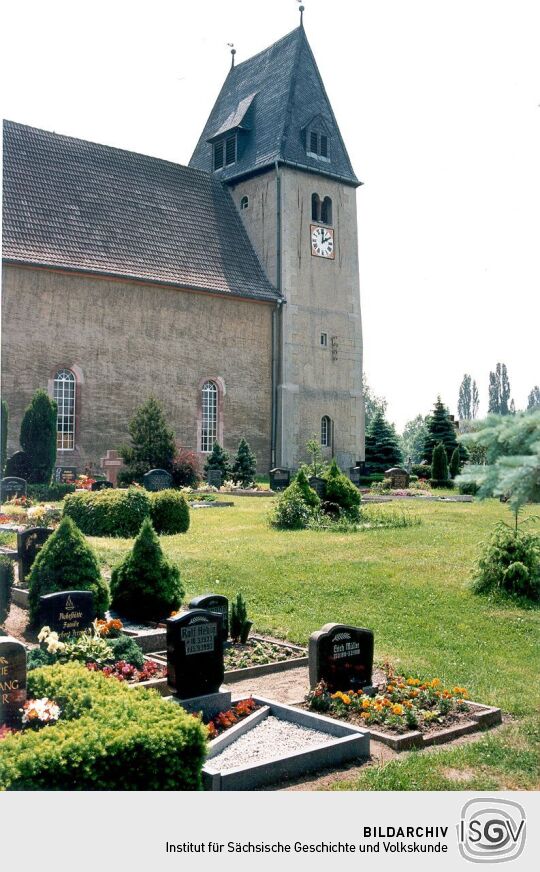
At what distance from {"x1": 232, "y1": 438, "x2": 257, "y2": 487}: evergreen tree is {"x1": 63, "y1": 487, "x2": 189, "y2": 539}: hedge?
11.8 metres

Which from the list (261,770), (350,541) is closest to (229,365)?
(350,541)

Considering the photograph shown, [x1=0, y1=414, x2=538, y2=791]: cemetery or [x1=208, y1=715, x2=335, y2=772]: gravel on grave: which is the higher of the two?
[x1=0, y1=414, x2=538, y2=791]: cemetery

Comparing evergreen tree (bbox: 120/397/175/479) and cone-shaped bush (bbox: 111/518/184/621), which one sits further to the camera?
evergreen tree (bbox: 120/397/175/479)

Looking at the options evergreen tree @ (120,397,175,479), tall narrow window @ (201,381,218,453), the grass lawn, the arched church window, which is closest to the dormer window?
the arched church window

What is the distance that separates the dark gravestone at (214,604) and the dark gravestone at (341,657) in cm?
131

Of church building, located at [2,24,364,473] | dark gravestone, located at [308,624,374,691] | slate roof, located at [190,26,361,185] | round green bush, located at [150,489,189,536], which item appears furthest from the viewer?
slate roof, located at [190,26,361,185]

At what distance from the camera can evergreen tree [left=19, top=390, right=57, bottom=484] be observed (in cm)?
2370

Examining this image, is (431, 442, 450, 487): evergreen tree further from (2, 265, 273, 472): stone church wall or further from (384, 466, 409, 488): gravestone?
(2, 265, 273, 472): stone church wall

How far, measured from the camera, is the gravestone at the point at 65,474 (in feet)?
82.3

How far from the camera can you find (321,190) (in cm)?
3416
